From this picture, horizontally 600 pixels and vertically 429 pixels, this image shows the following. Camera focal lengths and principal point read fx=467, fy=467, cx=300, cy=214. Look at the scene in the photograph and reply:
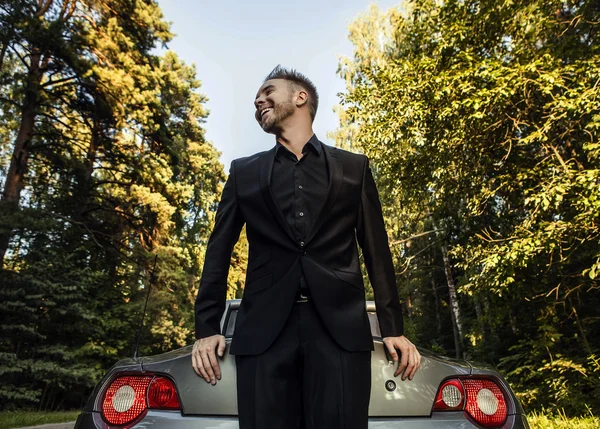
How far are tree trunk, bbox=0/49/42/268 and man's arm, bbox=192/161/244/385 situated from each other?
11.7 metres

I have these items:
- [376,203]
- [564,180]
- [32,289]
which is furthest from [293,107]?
[32,289]

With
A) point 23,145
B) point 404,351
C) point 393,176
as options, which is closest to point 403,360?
point 404,351

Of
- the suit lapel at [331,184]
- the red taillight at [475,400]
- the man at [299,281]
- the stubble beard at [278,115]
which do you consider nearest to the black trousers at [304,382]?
the man at [299,281]

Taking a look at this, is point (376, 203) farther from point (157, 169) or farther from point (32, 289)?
point (157, 169)

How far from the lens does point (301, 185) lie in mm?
1579

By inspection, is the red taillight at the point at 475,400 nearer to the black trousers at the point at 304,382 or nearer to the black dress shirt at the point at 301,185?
the black trousers at the point at 304,382

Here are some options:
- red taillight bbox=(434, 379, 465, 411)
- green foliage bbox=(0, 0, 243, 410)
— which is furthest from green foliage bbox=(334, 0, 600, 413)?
green foliage bbox=(0, 0, 243, 410)

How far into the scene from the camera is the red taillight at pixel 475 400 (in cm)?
174

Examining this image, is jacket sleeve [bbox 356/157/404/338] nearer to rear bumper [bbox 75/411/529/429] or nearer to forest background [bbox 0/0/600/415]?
rear bumper [bbox 75/411/529/429]

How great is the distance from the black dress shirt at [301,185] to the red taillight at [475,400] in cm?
78

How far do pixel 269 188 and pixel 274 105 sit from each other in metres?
0.35

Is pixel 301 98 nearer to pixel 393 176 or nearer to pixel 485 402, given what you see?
pixel 485 402

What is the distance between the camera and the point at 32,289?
1169 cm

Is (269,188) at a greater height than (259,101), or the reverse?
(259,101)
